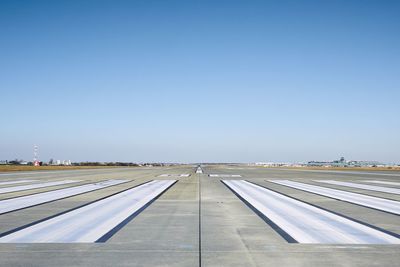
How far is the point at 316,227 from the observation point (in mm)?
7727

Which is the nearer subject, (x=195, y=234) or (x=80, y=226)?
(x=195, y=234)

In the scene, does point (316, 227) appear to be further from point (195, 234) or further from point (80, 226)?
point (80, 226)

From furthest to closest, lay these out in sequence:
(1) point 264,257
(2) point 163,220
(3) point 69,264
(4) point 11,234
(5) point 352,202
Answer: (5) point 352,202 < (2) point 163,220 < (4) point 11,234 < (1) point 264,257 < (3) point 69,264

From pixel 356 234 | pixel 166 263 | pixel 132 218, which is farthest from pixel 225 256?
pixel 132 218

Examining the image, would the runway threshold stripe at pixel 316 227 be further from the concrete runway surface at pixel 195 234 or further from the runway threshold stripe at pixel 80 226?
the runway threshold stripe at pixel 80 226

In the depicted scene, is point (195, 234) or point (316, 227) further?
point (316, 227)

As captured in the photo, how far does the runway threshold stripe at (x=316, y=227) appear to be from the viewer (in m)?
6.62

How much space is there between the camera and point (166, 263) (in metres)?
5.15

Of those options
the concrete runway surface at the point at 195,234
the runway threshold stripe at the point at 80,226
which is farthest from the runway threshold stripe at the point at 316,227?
the runway threshold stripe at the point at 80,226

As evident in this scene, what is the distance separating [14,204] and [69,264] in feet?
24.3

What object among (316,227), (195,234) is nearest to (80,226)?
(195,234)

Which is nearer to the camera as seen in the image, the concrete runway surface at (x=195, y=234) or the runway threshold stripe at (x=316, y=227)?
the concrete runway surface at (x=195, y=234)

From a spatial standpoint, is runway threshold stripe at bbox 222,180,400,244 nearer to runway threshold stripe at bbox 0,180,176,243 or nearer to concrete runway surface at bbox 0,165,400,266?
concrete runway surface at bbox 0,165,400,266

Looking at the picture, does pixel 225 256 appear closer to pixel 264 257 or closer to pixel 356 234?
pixel 264 257
